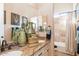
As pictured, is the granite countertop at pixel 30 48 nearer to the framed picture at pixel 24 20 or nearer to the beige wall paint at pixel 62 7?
the framed picture at pixel 24 20

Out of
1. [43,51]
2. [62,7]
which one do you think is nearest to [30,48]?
[43,51]

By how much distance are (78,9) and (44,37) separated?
512 millimetres

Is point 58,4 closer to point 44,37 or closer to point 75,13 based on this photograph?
point 75,13

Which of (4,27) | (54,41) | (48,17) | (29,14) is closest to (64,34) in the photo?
(54,41)

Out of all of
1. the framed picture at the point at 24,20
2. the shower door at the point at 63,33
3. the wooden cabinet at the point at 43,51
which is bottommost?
the wooden cabinet at the point at 43,51

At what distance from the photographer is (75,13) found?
5.46 feet

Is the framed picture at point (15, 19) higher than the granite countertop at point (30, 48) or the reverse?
higher

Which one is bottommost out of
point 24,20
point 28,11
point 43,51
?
point 43,51

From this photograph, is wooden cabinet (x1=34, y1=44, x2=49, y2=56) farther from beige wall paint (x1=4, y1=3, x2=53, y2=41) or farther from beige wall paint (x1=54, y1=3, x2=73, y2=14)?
beige wall paint (x1=54, y1=3, x2=73, y2=14)

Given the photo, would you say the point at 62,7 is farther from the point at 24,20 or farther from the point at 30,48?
the point at 30,48

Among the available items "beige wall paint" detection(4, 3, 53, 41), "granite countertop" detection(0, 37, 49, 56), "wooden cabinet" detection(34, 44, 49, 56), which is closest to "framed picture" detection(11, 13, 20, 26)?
"beige wall paint" detection(4, 3, 53, 41)

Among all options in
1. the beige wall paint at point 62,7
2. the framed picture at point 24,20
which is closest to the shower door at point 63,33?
the beige wall paint at point 62,7

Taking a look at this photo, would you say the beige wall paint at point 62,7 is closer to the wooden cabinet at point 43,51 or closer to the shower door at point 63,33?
the shower door at point 63,33

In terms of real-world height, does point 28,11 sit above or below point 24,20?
above
